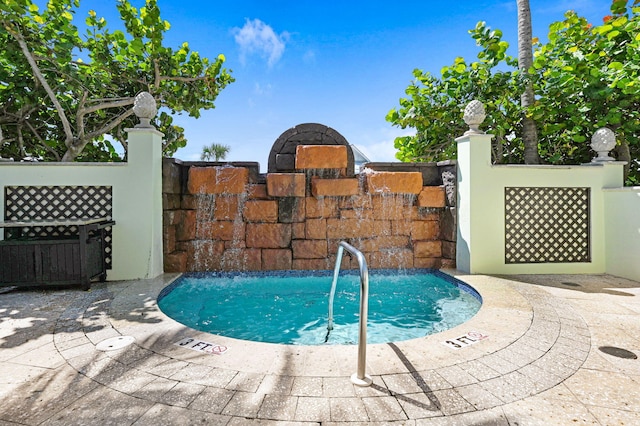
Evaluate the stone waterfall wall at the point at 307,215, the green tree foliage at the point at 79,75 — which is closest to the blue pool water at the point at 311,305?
the stone waterfall wall at the point at 307,215

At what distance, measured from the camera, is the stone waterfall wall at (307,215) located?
5516 mm

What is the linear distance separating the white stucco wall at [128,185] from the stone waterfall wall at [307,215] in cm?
64

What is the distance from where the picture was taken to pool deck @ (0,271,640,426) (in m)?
1.64

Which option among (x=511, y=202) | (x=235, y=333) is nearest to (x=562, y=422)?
(x=235, y=333)

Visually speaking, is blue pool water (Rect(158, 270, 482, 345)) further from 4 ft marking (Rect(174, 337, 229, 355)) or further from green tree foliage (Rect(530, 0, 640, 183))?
green tree foliage (Rect(530, 0, 640, 183))

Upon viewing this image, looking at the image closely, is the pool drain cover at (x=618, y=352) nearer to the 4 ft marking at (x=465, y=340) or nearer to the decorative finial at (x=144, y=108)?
the 4 ft marking at (x=465, y=340)

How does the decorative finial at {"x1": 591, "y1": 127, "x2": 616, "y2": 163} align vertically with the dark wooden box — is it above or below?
above

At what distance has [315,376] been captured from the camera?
1.99 m

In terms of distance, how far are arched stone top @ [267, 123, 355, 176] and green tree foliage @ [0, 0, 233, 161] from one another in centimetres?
439

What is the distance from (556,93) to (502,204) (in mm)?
2870

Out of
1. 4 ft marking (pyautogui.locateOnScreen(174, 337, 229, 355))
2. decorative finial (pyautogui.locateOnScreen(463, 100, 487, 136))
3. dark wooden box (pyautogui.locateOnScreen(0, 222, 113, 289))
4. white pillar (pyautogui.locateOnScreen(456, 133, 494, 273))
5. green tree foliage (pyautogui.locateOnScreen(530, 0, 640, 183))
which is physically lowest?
4 ft marking (pyautogui.locateOnScreen(174, 337, 229, 355))

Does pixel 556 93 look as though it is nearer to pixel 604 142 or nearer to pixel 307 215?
pixel 604 142

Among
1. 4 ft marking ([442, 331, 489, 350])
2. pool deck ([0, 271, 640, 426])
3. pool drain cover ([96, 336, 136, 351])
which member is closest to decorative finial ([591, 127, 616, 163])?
pool deck ([0, 271, 640, 426])

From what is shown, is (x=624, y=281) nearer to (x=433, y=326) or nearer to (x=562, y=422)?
(x=433, y=326)
